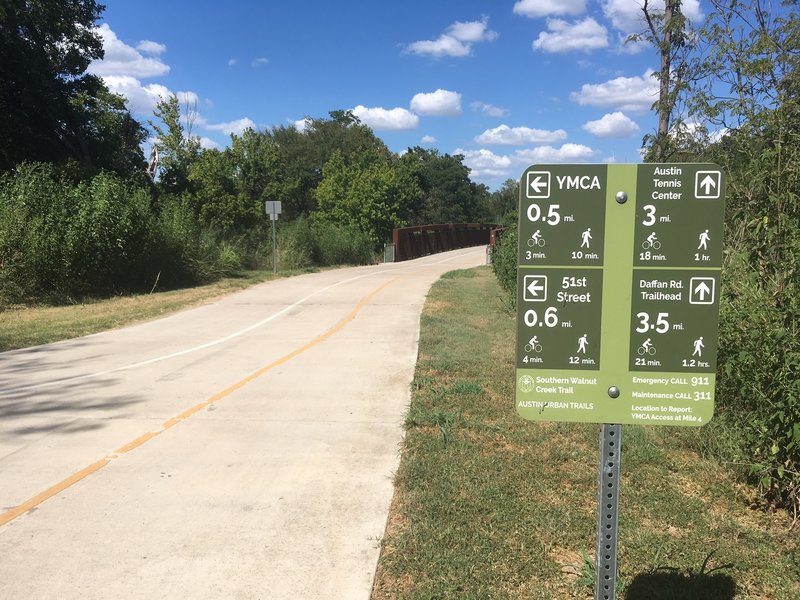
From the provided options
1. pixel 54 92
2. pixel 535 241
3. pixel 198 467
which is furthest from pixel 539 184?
pixel 54 92

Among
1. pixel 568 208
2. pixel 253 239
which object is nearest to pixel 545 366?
pixel 568 208

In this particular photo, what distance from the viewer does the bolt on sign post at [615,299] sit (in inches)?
94.9

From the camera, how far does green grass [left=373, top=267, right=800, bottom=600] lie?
3336 mm

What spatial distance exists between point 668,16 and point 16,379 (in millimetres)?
14469

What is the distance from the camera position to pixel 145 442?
5.64 metres

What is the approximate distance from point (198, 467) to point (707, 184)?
431 cm

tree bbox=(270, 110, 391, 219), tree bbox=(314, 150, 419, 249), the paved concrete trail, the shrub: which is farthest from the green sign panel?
tree bbox=(270, 110, 391, 219)

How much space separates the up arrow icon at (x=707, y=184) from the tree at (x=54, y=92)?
24.7 meters

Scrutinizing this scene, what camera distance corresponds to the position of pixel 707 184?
2400mm

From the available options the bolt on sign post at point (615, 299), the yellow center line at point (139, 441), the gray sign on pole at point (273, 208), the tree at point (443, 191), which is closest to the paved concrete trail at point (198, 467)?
the yellow center line at point (139, 441)

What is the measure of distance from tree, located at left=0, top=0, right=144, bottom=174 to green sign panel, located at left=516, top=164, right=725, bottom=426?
79.9ft

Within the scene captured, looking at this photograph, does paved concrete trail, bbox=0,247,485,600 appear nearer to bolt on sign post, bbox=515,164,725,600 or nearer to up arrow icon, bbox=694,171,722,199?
bolt on sign post, bbox=515,164,725,600

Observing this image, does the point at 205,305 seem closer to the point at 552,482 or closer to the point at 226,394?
the point at 226,394

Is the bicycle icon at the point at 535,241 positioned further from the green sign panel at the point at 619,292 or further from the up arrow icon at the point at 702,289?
the up arrow icon at the point at 702,289
